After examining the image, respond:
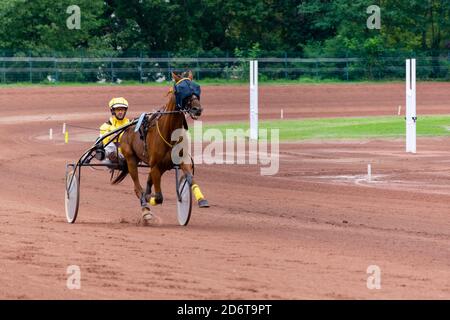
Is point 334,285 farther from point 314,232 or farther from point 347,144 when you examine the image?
point 347,144

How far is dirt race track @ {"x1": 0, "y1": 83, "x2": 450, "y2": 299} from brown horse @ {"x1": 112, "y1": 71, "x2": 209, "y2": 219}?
51cm

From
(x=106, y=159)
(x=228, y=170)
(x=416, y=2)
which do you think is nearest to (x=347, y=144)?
(x=228, y=170)

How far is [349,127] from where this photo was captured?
128 ft

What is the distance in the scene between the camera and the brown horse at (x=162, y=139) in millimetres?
15297

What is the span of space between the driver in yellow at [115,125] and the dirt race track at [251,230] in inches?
35.2

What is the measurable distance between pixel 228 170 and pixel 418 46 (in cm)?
4356

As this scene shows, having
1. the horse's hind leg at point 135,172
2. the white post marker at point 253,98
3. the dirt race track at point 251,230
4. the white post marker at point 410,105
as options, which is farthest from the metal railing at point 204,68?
the horse's hind leg at point 135,172
